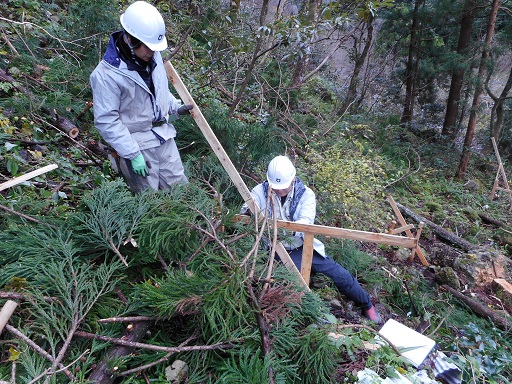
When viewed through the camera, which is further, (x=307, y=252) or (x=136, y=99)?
(x=307, y=252)

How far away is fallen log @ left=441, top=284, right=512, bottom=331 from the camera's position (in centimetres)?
389

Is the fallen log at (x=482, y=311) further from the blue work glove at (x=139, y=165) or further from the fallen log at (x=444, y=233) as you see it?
the blue work glove at (x=139, y=165)

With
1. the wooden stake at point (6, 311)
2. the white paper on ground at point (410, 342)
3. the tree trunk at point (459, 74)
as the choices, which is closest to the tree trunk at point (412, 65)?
the tree trunk at point (459, 74)

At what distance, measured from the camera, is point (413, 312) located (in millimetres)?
4027

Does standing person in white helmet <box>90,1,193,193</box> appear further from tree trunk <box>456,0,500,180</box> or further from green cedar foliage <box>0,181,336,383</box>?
tree trunk <box>456,0,500,180</box>

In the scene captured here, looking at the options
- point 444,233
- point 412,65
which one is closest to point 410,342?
point 444,233

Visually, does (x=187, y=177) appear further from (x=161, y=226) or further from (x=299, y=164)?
(x=299, y=164)

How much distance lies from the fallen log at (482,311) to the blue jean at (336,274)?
5.81 ft

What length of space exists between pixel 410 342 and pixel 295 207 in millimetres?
1382

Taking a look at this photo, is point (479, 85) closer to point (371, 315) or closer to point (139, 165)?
point (371, 315)

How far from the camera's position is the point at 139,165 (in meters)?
2.66

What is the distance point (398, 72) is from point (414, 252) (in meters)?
9.40

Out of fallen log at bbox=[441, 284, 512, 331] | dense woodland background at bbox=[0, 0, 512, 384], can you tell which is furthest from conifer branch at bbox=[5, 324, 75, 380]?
fallen log at bbox=[441, 284, 512, 331]

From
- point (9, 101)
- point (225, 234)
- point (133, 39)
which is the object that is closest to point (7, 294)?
point (225, 234)
